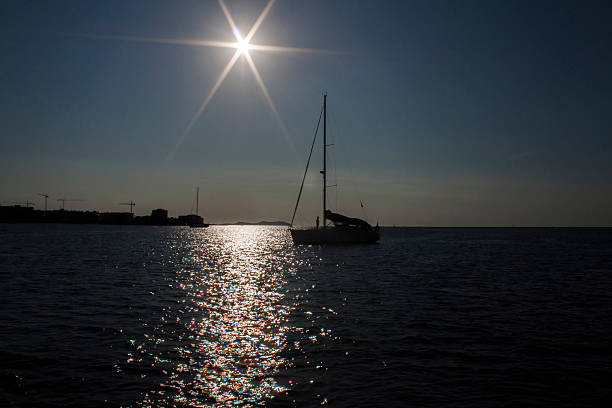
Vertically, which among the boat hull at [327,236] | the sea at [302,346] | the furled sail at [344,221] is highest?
the furled sail at [344,221]

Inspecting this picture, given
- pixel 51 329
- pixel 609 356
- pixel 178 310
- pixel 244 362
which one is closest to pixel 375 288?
pixel 178 310

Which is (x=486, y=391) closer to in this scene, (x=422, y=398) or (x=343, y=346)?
(x=422, y=398)

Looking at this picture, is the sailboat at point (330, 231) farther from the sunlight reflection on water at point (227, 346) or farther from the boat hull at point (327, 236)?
the sunlight reflection on water at point (227, 346)

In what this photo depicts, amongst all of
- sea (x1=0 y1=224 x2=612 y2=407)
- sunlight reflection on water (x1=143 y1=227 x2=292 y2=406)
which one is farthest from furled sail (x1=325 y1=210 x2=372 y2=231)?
sunlight reflection on water (x1=143 y1=227 x2=292 y2=406)

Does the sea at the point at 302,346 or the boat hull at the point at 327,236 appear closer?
the sea at the point at 302,346

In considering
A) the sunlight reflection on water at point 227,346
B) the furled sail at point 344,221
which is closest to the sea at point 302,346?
the sunlight reflection on water at point 227,346

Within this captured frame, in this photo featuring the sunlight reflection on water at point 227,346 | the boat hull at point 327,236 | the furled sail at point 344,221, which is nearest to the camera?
the sunlight reflection on water at point 227,346

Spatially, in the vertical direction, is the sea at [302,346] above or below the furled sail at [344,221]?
below

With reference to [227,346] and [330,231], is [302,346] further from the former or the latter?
[330,231]

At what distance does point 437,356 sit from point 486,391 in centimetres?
253

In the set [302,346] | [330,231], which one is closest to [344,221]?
[330,231]

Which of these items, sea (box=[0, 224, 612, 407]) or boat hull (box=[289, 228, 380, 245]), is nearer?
sea (box=[0, 224, 612, 407])

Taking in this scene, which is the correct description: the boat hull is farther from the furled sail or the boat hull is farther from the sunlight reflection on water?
the sunlight reflection on water

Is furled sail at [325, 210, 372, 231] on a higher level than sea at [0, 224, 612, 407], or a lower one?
higher
